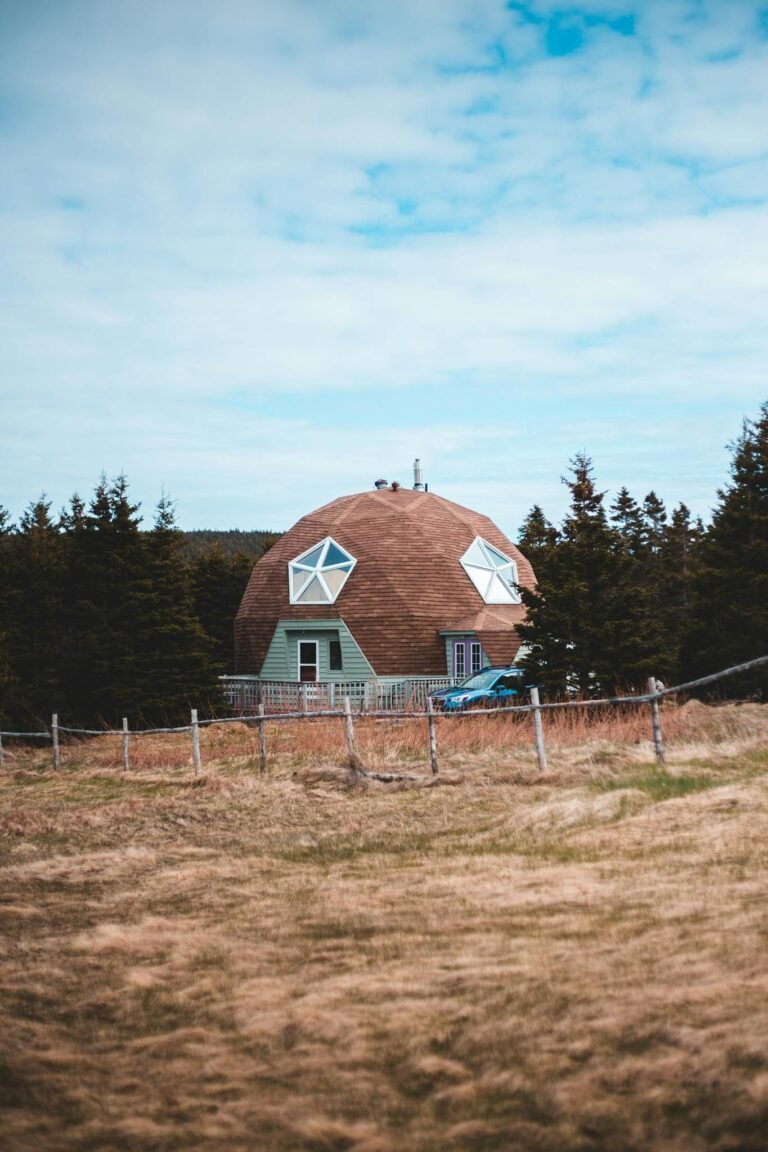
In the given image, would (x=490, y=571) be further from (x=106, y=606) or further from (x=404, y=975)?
(x=404, y=975)

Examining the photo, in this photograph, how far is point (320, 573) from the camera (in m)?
35.8

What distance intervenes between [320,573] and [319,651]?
2.77m

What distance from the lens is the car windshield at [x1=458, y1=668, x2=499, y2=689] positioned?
1077 inches

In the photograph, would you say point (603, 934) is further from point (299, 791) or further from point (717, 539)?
point (717, 539)

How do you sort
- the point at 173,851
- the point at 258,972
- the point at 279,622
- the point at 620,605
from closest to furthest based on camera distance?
the point at 258,972
the point at 173,851
the point at 620,605
the point at 279,622

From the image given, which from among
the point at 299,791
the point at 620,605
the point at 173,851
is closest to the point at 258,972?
the point at 173,851

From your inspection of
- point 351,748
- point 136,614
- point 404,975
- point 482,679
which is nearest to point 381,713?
point 351,748

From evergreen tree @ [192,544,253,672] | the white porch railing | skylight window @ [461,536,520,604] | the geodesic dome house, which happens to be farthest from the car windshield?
evergreen tree @ [192,544,253,672]

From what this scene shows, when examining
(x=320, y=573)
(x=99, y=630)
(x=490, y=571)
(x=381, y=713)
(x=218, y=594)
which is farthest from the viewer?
(x=218, y=594)

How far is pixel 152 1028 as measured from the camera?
487cm

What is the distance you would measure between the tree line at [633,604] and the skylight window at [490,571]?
16.1 ft

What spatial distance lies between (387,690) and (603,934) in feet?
89.5

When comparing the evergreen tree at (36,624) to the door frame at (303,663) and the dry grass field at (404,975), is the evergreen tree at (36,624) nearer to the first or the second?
the door frame at (303,663)

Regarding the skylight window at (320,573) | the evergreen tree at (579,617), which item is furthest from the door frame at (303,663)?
the evergreen tree at (579,617)
